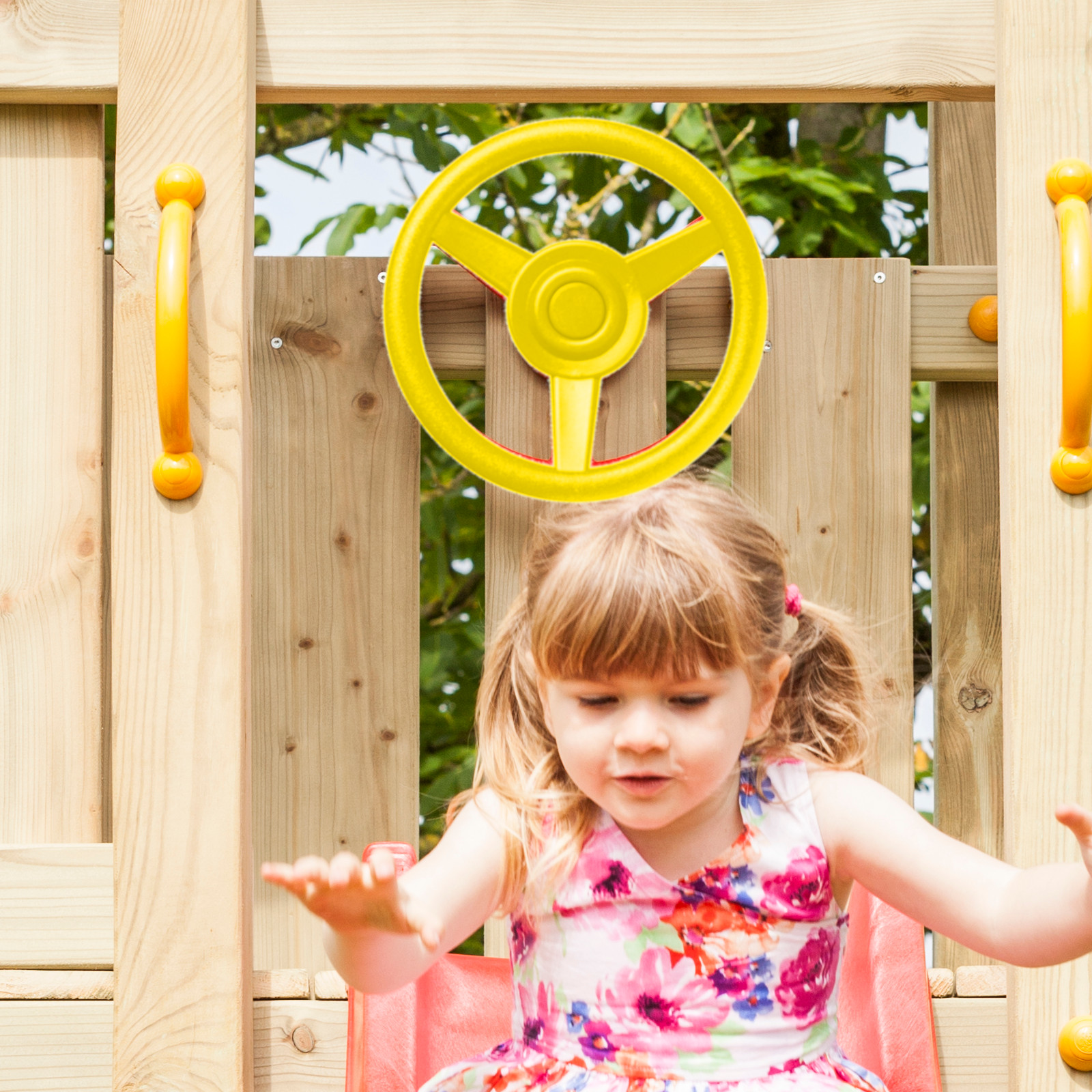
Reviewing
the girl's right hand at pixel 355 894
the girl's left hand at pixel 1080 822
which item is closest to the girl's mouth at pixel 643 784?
the girl's right hand at pixel 355 894

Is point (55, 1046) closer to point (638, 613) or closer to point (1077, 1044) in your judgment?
point (638, 613)

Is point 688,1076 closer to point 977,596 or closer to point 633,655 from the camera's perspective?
point 633,655

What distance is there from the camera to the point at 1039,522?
114 centimetres

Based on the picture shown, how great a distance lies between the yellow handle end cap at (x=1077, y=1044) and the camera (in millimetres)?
1098

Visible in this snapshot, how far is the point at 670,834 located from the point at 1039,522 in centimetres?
43

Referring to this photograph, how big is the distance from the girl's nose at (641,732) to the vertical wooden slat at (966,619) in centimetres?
66

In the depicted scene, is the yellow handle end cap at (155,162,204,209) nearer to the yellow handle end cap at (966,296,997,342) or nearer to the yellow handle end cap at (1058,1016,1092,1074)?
the yellow handle end cap at (966,296,997,342)

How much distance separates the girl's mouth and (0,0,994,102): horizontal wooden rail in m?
0.63

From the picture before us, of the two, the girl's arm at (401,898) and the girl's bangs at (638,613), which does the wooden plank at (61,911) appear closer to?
the girl's arm at (401,898)

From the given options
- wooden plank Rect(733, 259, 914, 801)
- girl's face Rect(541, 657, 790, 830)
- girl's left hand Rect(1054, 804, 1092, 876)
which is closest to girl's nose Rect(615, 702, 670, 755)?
girl's face Rect(541, 657, 790, 830)

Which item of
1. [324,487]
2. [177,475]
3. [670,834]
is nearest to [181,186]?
[177,475]

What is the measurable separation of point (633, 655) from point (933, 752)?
0.68 m

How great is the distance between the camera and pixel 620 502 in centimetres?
120

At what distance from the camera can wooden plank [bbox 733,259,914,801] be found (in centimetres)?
155
